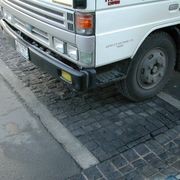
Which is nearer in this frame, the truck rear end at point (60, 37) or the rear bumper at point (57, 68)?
the truck rear end at point (60, 37)

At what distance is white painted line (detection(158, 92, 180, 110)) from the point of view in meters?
4.44

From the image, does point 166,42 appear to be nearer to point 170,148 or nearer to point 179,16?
point 179,16

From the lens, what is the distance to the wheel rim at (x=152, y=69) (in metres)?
4.19

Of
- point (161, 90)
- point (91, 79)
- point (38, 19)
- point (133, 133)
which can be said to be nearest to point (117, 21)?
point (91, 79)

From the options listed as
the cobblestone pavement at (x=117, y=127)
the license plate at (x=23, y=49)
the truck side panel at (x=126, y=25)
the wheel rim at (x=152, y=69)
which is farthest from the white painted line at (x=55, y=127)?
the wheel rim at (x=152, y=69)

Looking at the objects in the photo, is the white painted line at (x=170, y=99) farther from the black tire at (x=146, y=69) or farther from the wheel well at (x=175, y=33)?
the wheel well at (x=175, y=33)

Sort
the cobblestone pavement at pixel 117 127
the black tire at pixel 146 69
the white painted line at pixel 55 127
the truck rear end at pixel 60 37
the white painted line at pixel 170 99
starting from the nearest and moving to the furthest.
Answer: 1. the truck rear end at pixel 60 37
2. the cobblestone pavement at pixel 117 127
3. the white painted line at pixel 55 127
4. the black tire at pixel 146 69
5. the white painted line at pixel 170 99

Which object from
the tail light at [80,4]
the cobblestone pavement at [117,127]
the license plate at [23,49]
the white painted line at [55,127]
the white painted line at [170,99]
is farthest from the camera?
the white painted line at [170,99]

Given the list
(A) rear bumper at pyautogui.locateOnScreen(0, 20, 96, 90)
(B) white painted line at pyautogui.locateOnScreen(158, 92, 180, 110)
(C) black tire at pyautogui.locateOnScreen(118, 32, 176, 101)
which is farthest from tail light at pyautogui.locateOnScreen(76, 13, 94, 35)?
(B) white painted line at pyautogui.locateOnScreen(158, 92, 180, 110)

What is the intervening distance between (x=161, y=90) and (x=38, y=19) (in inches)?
81.8

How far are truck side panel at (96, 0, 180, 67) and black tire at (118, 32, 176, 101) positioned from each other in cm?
22

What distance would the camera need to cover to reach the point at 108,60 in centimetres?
351

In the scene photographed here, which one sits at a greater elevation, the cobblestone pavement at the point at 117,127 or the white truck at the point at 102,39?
the white truck at the point at 102,39

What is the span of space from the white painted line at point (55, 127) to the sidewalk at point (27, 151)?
2.8 inches
